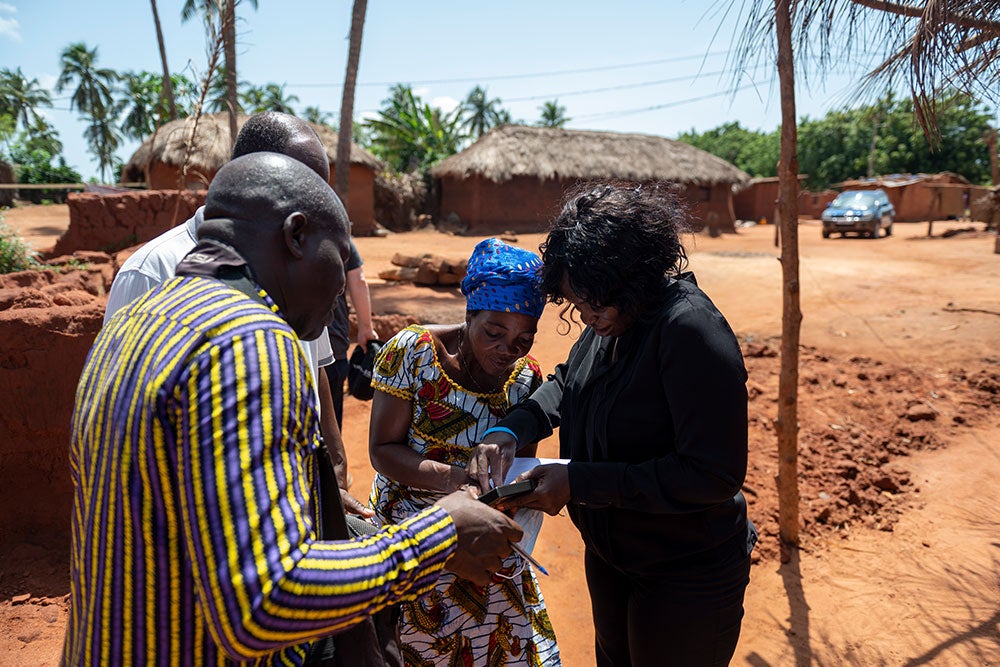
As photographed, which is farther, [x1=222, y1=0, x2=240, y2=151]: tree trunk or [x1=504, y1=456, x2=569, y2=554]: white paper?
[x1=222, y1=0, x2=240, y2=151]: tree trunk

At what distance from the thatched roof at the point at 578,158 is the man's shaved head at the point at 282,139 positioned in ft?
Answer: 61.0

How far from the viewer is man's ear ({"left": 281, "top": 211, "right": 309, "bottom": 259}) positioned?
1.15 m

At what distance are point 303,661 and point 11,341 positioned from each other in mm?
2694

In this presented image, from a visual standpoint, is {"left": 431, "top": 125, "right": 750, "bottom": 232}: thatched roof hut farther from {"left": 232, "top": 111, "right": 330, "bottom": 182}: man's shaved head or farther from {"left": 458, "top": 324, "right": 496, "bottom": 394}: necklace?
{"left": 458, "top": 324, "right": 496, "bottom": 394}: necklace

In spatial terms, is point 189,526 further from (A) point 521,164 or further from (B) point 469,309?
(A) point 521,164

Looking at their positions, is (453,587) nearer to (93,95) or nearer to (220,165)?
(220,165)

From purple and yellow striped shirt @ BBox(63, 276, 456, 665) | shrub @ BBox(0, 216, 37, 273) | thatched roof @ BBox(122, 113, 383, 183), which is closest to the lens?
purple and yellow striped shirt @ BBox(63, 276, 456, 665)

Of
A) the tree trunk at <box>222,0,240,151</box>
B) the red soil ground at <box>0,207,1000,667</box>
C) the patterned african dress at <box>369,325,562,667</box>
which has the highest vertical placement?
the tree trunk at <box>222,0,240,151</box>

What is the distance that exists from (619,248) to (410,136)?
1037 inches

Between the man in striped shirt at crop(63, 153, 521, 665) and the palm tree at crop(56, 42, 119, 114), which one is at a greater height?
the palm tree at crop(56, 42, 119, 114)

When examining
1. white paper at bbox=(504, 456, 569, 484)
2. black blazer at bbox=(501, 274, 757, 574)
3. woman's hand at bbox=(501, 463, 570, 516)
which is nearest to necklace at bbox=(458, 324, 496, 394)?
black blazer at bbox=(501, 274, 757, 574)

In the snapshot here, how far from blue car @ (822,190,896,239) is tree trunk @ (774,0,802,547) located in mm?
18496

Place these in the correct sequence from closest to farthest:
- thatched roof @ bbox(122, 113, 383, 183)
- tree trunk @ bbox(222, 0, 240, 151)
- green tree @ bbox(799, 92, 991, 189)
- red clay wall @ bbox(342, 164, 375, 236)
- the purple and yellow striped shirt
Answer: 1. the purple and yellow striped shirt
2. tree trunk @ bbox(222, 0, 240, 151)
3. thatched roof @ bbox(122, 113, 383, 183)
4. red clay wall @ bbox(342, 164, 375, 236)
5. green tree @ bbox(799, 92, 991, 189)

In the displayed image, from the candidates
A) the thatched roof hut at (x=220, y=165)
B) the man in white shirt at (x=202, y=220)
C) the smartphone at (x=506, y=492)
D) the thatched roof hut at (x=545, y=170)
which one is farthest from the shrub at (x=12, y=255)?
the thatched roof hut at (x=545, y=170)
